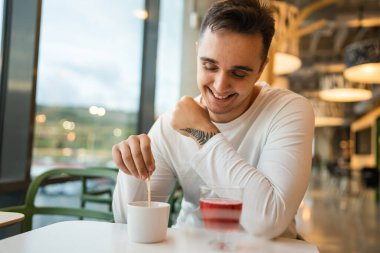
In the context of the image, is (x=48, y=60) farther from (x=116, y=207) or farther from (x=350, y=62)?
(x=350, y=62)

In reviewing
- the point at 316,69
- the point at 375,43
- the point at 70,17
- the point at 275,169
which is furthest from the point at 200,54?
the point at 316,69

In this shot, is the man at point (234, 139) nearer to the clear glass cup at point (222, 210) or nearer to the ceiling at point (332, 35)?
the clear glass cup at point (222, 210)

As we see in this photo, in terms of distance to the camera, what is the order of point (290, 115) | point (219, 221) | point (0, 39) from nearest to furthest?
point (219, 221)
point (290, 115)
point (0, 39)

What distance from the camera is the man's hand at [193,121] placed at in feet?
3.87

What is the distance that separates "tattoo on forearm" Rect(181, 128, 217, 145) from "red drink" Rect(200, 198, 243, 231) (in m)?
0.36

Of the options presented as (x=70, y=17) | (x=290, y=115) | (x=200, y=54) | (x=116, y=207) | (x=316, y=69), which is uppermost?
(x=316, y=69)

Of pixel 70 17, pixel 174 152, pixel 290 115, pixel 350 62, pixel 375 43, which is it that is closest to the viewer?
pixel 290 115

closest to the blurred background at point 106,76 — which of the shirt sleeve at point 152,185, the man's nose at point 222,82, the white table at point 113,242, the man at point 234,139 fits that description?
the shirt sleeve at point 152,185

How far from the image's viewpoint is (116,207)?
134 centimetres

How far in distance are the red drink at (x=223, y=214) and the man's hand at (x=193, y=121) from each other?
362 millimetres

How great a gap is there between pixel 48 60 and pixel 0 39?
42cm

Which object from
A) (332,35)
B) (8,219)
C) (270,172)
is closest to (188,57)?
(270,172)

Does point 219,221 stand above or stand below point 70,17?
below

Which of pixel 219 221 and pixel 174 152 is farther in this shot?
pixel 174 152
